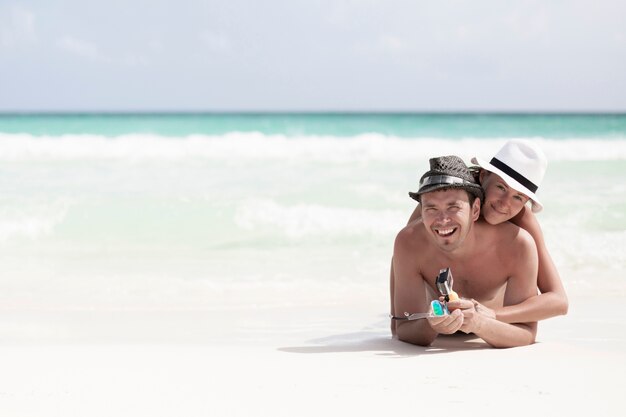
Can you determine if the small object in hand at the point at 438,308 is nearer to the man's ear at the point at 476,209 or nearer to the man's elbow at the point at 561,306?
the man's ear at the point at 476,209

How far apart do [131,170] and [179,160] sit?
1.86 meters

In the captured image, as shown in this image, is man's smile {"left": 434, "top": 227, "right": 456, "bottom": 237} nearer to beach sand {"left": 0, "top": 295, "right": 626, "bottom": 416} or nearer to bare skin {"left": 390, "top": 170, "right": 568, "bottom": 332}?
bare skin {"left": 390, "top": 170, "right": 568, "bottom": 332}

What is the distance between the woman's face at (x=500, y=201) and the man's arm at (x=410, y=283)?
0.37 m

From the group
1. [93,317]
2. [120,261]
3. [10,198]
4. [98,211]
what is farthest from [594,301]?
[10,198]

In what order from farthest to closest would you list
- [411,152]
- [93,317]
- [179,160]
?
1. [411,152]
2. [179,160]
3. [93,317]

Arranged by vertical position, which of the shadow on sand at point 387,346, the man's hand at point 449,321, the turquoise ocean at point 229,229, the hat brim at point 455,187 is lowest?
the turquoise ocean at point 229,229

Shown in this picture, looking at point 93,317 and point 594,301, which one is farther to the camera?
point 594,301

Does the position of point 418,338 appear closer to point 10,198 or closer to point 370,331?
point 370,331

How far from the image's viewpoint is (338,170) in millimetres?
15055

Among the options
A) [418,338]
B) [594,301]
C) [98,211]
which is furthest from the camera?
[98,211]

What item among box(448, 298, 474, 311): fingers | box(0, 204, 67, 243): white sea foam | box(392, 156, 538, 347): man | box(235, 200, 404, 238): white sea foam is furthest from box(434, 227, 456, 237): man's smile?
box(0, 204, 67, 243): white sea foam

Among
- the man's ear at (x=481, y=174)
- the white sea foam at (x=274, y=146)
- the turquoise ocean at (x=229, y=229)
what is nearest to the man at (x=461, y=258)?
the man's ear at (x=481, y=174)

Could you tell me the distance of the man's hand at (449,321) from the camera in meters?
3.70

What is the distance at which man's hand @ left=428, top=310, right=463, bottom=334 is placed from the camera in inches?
146
